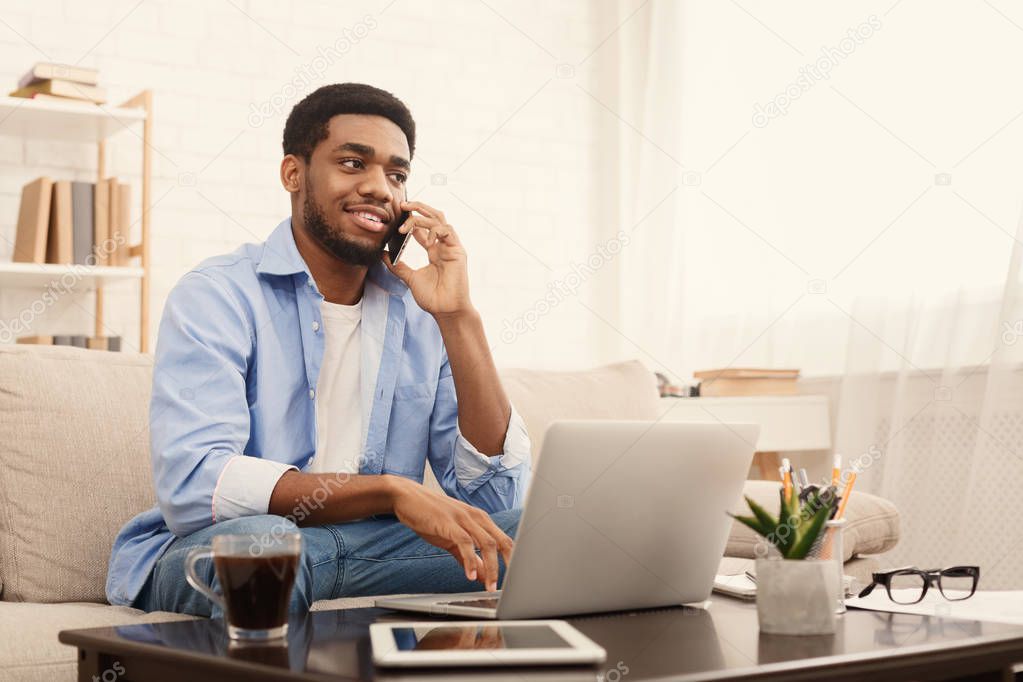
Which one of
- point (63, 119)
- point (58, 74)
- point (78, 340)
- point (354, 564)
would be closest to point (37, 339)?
point (78, 340)

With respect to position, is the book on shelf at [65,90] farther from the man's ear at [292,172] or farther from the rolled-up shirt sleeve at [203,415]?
the rolled-up shirt sleeve at [203,415]

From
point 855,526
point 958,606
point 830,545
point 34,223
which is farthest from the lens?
point 34,223

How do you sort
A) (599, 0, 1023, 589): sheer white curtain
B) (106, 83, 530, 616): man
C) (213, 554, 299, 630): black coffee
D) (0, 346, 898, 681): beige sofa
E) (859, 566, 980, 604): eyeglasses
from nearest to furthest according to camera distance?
(213, 554, 299, 630): black coffee < (859, 566, 980, 604): eyeglasses < (106, 83, 530, 616): man < (0, 346, 898, 681): beige sofa < (599, 0, 1023, 589): sheer white curtain

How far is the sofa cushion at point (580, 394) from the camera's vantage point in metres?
2.19

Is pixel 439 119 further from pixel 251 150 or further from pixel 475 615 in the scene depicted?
pixel 475 615

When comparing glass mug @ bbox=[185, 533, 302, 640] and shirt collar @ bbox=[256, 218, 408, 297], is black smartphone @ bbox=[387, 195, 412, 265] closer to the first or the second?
shirt collar @ bbox=[256, 218, 408, 297]

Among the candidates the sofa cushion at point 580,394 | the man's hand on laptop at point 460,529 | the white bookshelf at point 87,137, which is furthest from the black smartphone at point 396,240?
the white bookshelf at point 87,137

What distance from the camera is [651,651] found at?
98 cm

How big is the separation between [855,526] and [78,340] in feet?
6.87

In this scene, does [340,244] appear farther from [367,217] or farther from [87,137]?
[87,137]


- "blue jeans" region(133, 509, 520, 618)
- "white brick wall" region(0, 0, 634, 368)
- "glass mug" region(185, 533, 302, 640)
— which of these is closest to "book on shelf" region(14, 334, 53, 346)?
"white brick wall" region(0, 0, 634, 368)

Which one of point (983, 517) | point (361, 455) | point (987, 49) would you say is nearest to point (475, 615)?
point (361, 455)

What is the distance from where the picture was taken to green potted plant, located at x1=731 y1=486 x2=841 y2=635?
1090 millimetres

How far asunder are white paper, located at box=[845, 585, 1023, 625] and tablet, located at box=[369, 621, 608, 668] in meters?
0.48
